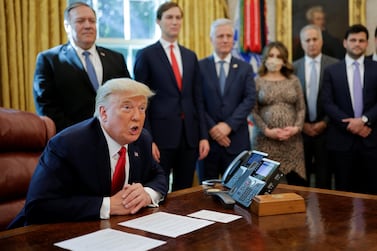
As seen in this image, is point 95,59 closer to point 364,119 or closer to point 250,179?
point 250,179

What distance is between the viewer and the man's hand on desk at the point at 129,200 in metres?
1.96

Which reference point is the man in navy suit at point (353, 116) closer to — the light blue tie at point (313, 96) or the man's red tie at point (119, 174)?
the light blue tie at point (313, 96)

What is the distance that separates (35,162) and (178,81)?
1.56 meters

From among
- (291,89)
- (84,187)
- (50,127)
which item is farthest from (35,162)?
(291,89)

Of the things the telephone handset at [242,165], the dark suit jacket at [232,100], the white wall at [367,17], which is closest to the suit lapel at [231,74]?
the dark suit jacket at [232,100]

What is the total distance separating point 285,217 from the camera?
1.91 meters

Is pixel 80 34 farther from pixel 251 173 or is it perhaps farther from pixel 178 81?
pixel 251 173

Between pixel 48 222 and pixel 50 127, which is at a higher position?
pixel 50 127

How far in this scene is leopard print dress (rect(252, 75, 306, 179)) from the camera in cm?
414

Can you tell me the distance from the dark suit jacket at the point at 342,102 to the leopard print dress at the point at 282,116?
227 millimetres

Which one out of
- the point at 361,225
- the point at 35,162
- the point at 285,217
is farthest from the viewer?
the point at 35,162

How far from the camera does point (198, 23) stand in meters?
5.13

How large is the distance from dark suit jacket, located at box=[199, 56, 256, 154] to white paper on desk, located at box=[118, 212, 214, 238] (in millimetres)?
2067

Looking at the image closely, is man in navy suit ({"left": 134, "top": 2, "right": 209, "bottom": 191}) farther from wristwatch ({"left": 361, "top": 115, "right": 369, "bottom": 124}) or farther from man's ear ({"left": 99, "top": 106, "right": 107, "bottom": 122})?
man's ear ({"left": 99, "top": 106, "right": 107, "bottom": 122})
